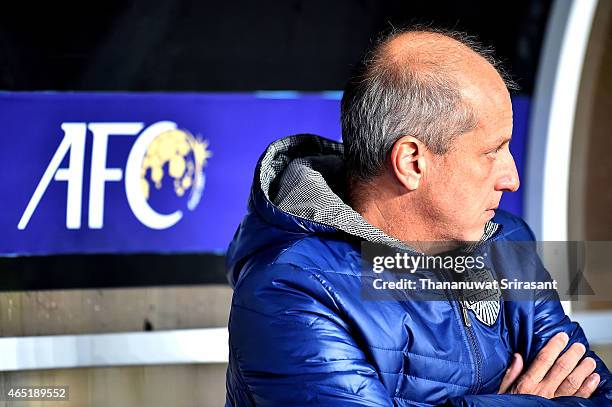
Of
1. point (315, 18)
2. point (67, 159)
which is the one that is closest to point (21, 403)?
point (67, 159)

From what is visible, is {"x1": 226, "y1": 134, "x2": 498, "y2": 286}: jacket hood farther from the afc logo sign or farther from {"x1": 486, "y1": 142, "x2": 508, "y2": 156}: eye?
the afc logo sign

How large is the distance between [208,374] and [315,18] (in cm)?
147

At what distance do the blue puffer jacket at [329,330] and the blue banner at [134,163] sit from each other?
54.1 inches

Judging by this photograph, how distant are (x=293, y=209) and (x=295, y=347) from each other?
1.06 ft

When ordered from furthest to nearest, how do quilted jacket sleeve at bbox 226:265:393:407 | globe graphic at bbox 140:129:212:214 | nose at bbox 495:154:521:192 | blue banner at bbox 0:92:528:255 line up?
globe graphic at bbox 140:129:212:214 < blue banner at bbox 0:92:528:255 < nose at bbox 495:154:521:192 < quilted jacket sleeve at bbox 226:265:393:407

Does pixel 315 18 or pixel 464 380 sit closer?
pixel 464 380

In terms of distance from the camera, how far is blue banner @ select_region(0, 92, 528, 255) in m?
3.20

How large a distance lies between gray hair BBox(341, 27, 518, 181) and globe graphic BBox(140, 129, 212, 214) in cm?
147

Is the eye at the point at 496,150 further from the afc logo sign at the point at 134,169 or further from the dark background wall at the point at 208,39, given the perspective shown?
the afc logo sign at the point at 134,169

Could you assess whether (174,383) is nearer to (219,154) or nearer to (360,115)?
(219,154)

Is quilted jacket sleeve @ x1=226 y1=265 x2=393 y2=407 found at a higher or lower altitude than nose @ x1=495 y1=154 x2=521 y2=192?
lower

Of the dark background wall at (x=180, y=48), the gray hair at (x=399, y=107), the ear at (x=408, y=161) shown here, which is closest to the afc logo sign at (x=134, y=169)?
the dark background wall at (x=180, y=48)

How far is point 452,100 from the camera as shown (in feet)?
6.05

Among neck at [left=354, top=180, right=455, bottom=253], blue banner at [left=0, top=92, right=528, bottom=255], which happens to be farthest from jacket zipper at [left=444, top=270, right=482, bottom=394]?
blue banner at [left=0, top=92, right=528, bottom=255]
